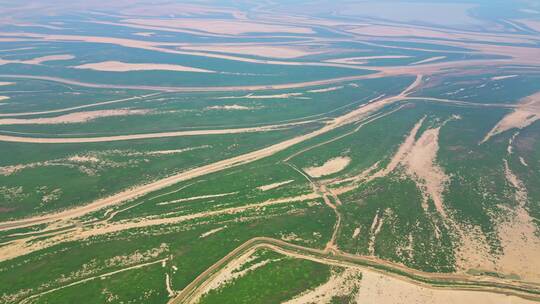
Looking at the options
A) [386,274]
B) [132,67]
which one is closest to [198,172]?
[386,274]

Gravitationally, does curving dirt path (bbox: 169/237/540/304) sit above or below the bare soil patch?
below

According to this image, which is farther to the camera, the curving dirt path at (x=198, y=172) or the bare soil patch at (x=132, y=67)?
the bare soil patch at (x=132, y=67)

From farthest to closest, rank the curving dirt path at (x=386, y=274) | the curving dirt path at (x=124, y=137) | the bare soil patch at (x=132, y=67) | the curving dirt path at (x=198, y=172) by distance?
the bare soil patch at (x=132, y=67) → the curving dirt path at (x=124, y=137) → the curving dirt path at (x=198, y=172) → the curving dirt path at (x=386, y=274)

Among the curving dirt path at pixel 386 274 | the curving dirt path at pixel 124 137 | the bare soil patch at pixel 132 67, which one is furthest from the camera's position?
the bare soil patch at pixel 132 67

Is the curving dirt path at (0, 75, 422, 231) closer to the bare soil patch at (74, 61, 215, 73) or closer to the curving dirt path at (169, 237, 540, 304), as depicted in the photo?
the curving dirt path at (169, 237, 540, 304)

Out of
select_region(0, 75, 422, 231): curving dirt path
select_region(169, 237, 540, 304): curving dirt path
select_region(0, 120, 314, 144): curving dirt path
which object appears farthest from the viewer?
select_region(0, 120, 314, 144): curving dirt path

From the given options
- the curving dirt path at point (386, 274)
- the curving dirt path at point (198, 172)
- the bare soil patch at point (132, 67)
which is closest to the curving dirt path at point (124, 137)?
the curving dirt path at point (198, 172)

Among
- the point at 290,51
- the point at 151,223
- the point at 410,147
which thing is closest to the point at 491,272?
the point at 410,147

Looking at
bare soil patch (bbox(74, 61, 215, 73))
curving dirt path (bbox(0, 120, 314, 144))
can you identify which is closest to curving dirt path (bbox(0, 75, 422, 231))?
curving dirt path (bbox(0, 120, 314, 144))

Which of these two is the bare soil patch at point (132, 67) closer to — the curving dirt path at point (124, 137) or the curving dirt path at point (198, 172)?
the curving dirt path at point (124, 137)

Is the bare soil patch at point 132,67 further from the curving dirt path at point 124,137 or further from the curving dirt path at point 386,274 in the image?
the curving dirt path at point 386,274

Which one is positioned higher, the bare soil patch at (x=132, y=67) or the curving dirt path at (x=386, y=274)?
the bare soil patch at (x=132, y=67)

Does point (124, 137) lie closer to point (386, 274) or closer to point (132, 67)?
point (386, 274)
